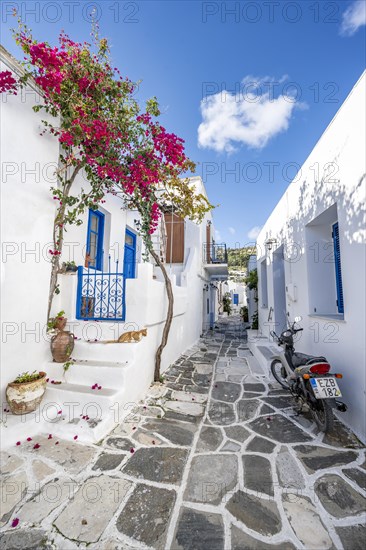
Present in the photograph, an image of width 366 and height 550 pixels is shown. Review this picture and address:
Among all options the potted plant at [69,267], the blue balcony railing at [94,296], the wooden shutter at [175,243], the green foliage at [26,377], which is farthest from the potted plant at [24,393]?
the wooden shutter at [175,243]

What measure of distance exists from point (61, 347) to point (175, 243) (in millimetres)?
8256

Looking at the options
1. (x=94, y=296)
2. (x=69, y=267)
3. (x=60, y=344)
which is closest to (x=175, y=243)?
(x=94, y=296)

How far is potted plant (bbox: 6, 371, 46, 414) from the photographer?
3336 millimetres

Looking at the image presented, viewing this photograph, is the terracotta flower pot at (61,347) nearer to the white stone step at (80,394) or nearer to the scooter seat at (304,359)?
the white stone step at (80,394)

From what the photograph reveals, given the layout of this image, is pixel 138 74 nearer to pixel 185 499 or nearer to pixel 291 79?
pixel 291 79

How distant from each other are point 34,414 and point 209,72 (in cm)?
831

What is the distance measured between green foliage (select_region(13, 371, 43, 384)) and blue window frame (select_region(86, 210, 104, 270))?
303 centimetres

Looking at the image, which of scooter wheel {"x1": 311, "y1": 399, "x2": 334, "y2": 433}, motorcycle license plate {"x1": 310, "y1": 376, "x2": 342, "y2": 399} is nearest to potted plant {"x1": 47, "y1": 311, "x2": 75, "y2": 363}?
motorcycle license plate {"x1": 310, "y1": 376, "x2": 342, "y2": 399}

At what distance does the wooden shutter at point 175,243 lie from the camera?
11.4 metres

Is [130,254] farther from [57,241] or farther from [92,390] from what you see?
[92,390]

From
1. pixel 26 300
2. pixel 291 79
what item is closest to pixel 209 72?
pixel 291 79

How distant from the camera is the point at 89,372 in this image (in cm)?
399

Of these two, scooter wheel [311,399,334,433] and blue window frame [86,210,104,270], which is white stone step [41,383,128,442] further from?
blue window frame [86,210,104,270]

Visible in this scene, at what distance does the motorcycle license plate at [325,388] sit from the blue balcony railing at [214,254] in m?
10.3
